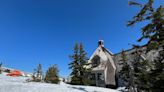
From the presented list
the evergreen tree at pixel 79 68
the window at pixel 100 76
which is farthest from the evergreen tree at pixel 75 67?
the window at pixel 100 76

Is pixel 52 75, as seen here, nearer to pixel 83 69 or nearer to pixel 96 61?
pixel 83 69

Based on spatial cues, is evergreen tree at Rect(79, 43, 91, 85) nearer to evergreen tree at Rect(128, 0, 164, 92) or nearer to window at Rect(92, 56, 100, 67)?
window at Rect(92, 56, 100, 67)

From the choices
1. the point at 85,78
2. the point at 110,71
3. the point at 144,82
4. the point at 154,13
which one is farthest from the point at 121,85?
the point at 154,13

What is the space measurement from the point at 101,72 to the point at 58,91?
2369 centimetres

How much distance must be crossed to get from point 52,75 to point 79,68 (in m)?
4.53

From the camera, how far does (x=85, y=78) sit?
30.8 m

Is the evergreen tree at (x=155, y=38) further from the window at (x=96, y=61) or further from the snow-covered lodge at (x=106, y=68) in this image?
the window at (x=96, y=61)

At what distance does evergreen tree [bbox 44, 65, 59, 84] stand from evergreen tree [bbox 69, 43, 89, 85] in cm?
295

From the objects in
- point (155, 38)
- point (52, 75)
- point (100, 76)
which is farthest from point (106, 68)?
point (155, 38)

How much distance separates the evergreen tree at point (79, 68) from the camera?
100 ft

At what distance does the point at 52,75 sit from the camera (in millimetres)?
31188

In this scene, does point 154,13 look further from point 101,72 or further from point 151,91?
point 101,72

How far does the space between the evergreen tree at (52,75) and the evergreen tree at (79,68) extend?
2948 millimetres

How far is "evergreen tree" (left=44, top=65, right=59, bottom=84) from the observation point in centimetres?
2869
